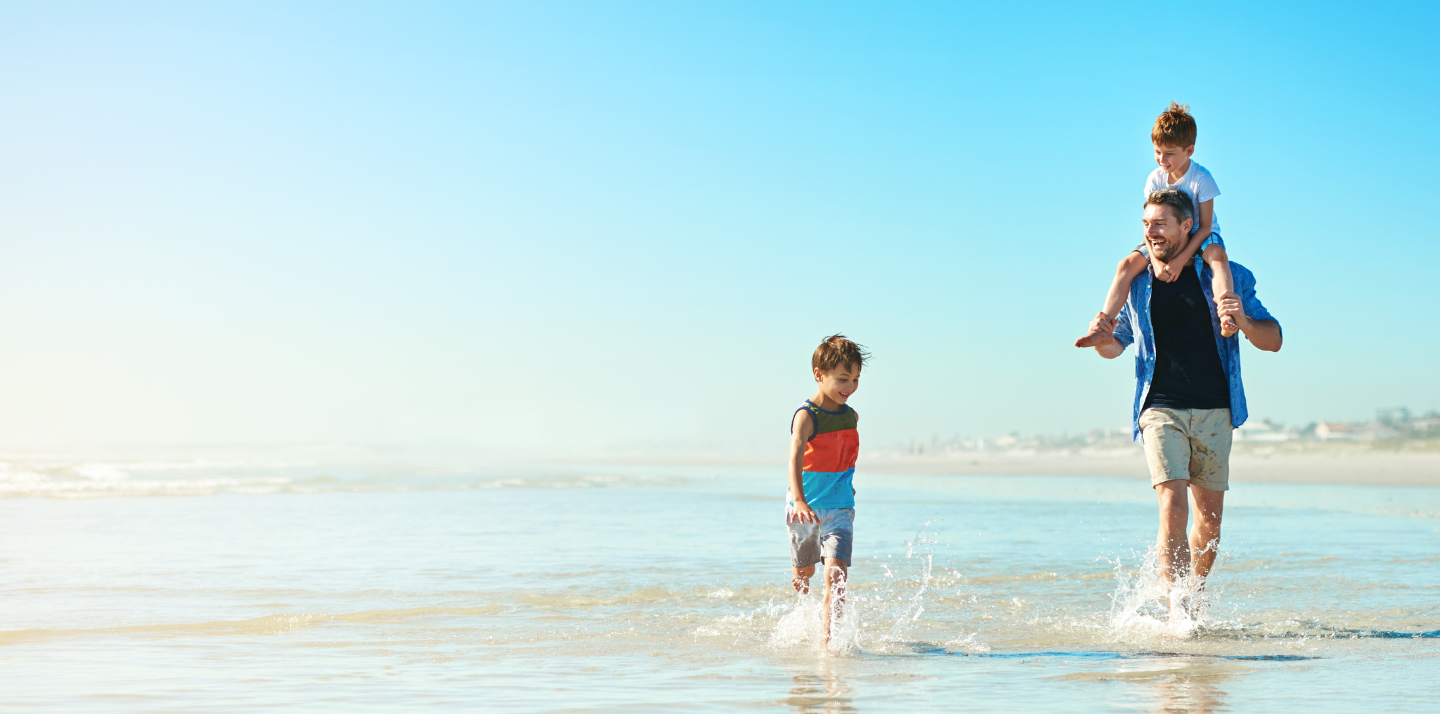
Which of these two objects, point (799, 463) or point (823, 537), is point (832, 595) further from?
point (799, 463)

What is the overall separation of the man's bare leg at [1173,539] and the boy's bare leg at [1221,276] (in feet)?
2.45

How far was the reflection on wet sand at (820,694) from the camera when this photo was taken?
3.32 metres

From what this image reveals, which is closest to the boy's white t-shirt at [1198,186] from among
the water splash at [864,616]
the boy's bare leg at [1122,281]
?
the boy's bare leg at [1122,281]

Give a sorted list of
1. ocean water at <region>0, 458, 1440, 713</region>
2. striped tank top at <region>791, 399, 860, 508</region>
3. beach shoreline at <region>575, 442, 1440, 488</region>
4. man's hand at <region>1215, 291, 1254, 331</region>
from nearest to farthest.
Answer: ocean water at <region>0, 458, 1440, 713</region> < man's hand at <region>1215, 291, 1254, 331</region> < striped tank top at <region>791, 399, 860, 508</region> < beach shoreline at <region>575, 442, 1440, 488</region>

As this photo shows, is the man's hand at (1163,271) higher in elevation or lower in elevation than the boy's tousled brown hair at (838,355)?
higher

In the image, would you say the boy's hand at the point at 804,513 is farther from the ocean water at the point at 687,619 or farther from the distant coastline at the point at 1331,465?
the distant coastline at the point at 1331,465

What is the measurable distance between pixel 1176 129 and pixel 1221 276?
0.67 m

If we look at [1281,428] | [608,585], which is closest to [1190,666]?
[608,585]

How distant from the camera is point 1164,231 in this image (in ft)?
15.4

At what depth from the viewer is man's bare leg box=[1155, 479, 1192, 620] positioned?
16.0 feet

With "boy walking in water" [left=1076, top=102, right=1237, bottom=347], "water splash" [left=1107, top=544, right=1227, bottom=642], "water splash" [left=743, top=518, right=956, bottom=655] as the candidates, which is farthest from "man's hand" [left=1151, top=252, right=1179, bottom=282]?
"water splash" [left=743, top=518, right=956, bottom=655]

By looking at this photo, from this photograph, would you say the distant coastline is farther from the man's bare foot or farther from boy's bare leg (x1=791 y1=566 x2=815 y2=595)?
boy's bare leg (x1=791 y1=566 x2=815 y2=595)

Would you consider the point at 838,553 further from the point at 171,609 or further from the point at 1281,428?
the point at 1281,428

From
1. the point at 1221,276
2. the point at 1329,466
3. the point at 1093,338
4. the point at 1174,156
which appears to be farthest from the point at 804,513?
the point at 1329,466
